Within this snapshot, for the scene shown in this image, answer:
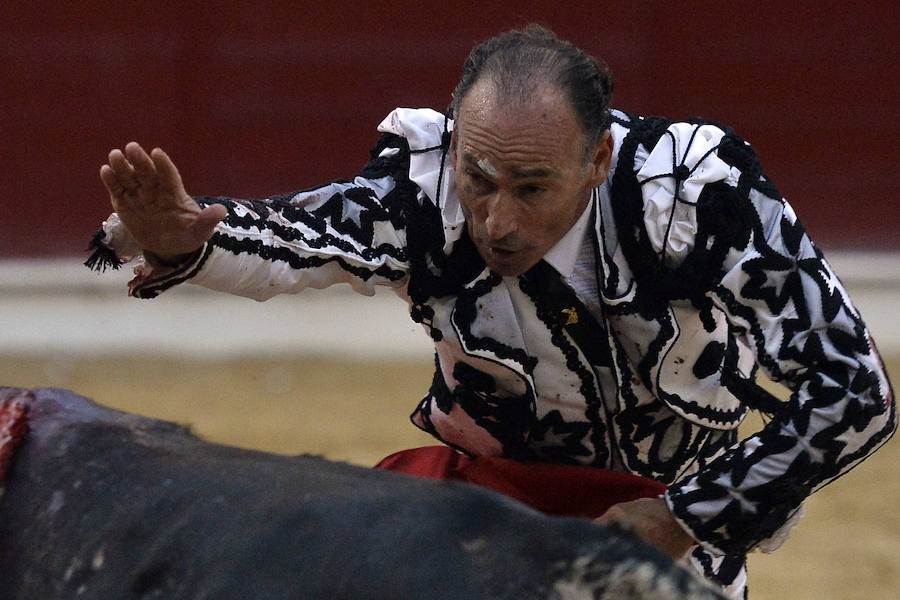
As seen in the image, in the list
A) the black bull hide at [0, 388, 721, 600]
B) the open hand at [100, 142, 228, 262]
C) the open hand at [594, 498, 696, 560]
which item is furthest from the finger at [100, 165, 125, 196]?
the open hand at [594, 498, 696, 560]

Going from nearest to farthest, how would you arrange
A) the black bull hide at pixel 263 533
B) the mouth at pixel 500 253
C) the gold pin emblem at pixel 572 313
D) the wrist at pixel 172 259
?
the black bull hide at pixel 263 533 → the wrist at pixel 172 259 → the mouth at pixel 500 253 → the gold pin emblem at pixel 572 313

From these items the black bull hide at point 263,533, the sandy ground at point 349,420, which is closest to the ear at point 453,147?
the black bull hide at point 263,533

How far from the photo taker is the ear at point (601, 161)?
2.00 metres

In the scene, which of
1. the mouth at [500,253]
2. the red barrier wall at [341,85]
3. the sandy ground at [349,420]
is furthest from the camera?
the red barrier wall at [341,85]

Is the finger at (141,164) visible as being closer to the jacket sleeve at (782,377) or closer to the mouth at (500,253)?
the mouth at (500,253)

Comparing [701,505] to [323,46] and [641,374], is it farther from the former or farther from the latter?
[323,46]

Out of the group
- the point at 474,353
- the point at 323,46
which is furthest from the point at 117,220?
the point at 323,46

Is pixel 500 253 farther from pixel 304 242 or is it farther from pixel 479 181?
pixel 304 242

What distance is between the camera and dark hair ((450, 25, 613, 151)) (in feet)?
6.31

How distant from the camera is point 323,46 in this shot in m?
6.23

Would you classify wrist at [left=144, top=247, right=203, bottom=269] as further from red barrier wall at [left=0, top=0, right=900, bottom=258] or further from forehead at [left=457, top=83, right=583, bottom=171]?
red barrier wall at [left=0, top=0, right=900, bottom=258]

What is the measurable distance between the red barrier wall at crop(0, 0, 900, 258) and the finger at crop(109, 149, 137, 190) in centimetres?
459

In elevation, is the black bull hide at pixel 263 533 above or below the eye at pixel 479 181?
below

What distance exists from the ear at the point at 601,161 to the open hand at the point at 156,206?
0.59 m
